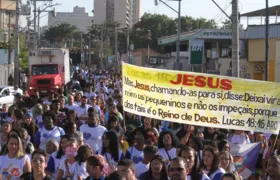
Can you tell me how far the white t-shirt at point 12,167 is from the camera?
292 inches

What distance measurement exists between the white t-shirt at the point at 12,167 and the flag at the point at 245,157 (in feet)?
11.9

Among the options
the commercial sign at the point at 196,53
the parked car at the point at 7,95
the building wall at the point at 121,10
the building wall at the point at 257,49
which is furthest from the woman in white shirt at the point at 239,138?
the building wall at the point at 121,10

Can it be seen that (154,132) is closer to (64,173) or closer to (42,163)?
(64,173)

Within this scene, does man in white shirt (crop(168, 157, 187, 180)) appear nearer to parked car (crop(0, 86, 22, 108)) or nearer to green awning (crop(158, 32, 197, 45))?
parked car (crop(0, 86, 22, 108))

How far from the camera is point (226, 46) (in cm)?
5997

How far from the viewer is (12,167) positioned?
7.44 meters

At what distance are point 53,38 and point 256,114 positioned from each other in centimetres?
10760

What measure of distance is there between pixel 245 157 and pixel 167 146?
177 cm

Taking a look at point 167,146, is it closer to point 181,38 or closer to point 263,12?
point 263,12

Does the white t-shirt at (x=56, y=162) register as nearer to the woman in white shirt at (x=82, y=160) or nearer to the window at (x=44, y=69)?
the woman in white shirt at (x=82, y=160)

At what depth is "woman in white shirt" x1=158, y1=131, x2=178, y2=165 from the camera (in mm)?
8586

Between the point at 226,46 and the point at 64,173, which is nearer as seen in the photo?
the point at 64,173

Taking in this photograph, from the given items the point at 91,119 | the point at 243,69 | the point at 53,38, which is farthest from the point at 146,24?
the point at 91,119

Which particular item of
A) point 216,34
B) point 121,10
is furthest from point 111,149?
point 121,10
